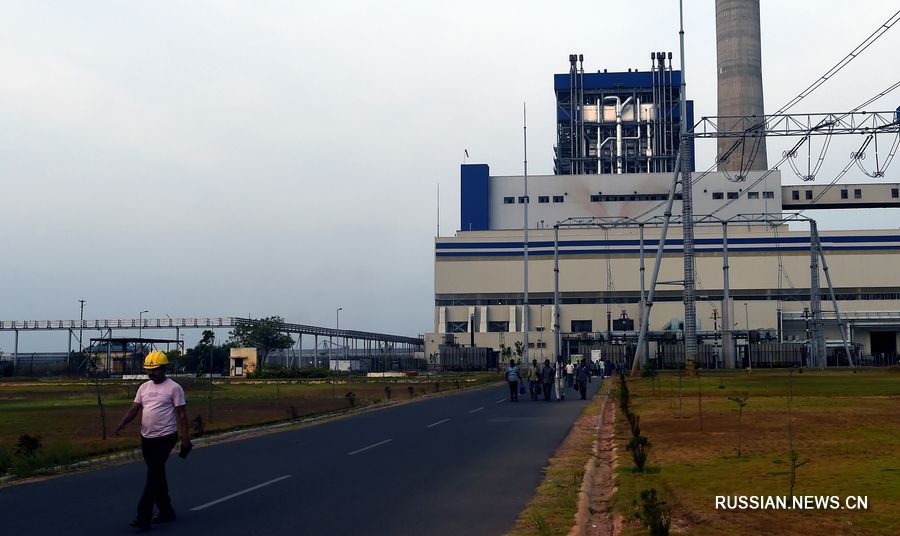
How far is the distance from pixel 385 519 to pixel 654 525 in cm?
443

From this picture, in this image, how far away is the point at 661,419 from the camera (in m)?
27.0

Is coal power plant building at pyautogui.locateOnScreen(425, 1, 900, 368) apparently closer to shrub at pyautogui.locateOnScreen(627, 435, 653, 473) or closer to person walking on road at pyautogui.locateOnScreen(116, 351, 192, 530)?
shrub at pyautogui.locateOnScreen(627, 435, 653, 473)

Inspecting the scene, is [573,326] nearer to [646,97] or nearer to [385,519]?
[646,97]

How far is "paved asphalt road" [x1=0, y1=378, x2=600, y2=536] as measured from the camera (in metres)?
11.0

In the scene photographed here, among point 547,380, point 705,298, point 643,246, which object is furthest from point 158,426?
point 705,298

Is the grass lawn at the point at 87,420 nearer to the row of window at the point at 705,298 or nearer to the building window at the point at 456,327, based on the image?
the row of window at the point at 705,298

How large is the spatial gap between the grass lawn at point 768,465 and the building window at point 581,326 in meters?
87.4

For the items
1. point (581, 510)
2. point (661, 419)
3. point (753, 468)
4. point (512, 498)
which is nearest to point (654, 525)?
point (581, 510)

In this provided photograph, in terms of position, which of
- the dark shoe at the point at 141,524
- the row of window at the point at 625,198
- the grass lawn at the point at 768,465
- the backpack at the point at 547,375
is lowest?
the dark shoe at the point at 141,524

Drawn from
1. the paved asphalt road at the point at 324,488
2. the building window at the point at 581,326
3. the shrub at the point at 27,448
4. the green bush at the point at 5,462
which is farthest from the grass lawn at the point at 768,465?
the building window at the point at 581,326

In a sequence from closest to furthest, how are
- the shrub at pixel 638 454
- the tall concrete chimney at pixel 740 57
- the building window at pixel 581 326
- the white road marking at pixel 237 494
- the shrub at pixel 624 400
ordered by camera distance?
the white road marking at pixel 237 494 < the shrub at pixel 638 454 < the shrub at pixel 624 400 < the tall concrete chimney at pixel 740 57 < the building window at pixel 581 326

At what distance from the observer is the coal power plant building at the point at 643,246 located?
112 meters

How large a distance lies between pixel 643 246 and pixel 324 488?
10122 centimetres

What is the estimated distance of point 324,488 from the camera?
14.0 meters
